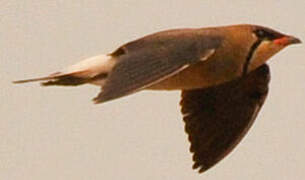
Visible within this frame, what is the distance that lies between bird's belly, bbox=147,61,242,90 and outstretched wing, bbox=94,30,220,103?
0.51ft

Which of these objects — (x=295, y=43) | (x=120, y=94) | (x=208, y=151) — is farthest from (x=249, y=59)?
(x=120, y=94)

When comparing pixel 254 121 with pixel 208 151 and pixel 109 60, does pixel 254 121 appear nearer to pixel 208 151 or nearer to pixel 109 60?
pixel 208 151

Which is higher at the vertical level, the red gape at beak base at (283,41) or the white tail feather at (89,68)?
the white tail feather at (89,68)

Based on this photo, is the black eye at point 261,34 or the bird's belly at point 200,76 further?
the black eye at point 261,34

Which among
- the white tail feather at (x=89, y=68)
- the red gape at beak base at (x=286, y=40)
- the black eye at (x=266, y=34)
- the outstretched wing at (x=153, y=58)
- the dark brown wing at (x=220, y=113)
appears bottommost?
the dark brown wing at (x=220, y=113)

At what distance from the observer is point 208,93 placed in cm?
707

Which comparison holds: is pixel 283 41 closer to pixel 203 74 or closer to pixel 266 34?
pixel 266 34

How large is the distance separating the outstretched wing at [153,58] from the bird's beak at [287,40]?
36cm

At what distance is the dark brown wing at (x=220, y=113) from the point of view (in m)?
6.90

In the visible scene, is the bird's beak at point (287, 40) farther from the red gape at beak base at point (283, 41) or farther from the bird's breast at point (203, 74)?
the bird's breast at point (203, 74)

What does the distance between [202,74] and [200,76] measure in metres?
0.01

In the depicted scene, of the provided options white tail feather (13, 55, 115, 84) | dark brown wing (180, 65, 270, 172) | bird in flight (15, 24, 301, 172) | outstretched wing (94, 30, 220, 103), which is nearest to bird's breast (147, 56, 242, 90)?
bird in flight (15, 24, 301, 172)

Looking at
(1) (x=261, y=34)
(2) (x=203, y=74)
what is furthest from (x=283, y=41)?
(2) (x=203, y=74)

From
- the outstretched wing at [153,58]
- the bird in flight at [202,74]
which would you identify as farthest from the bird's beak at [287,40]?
the outstretched wing at [153,58]
